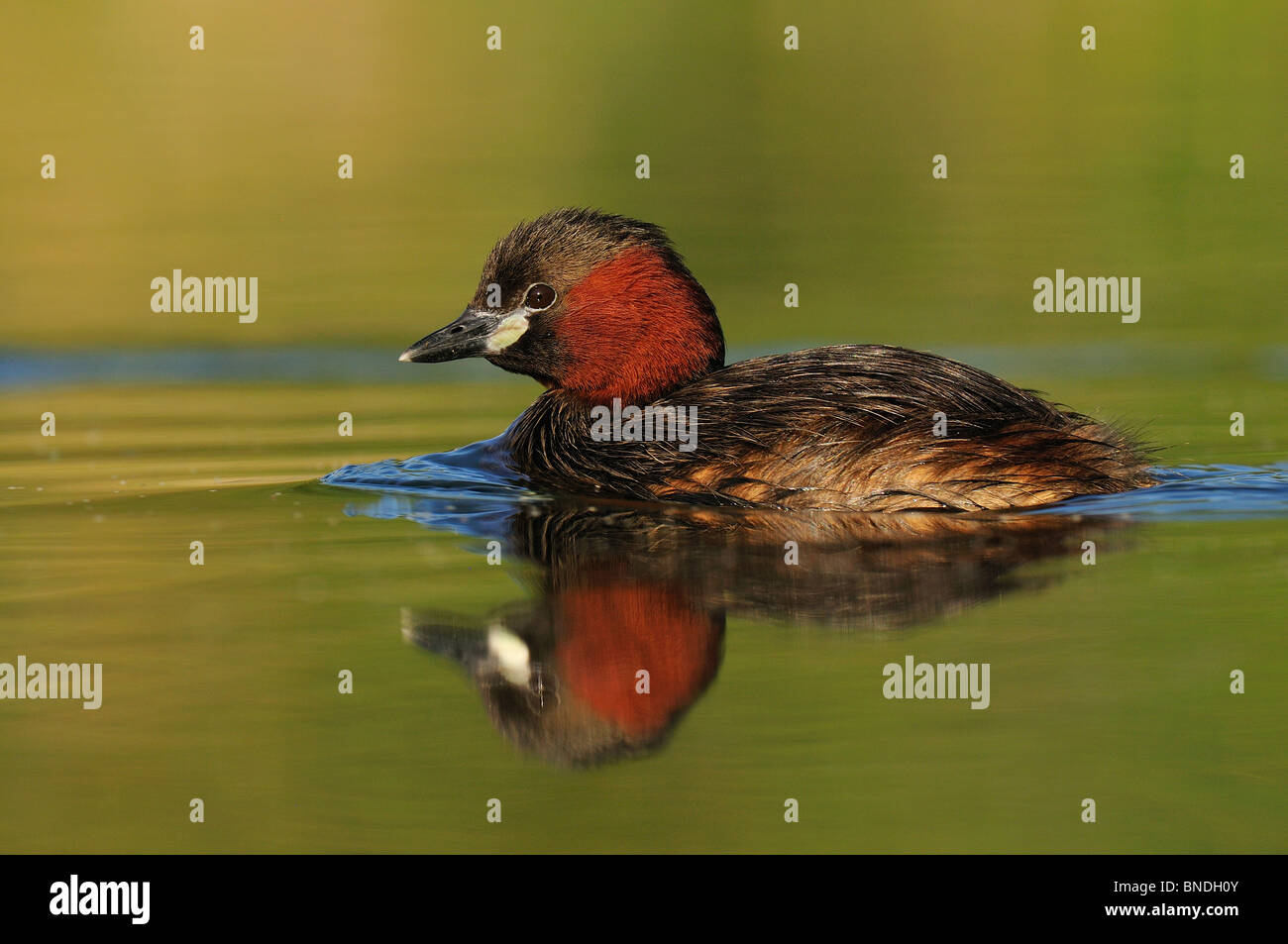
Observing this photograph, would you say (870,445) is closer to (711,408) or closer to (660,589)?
(711,408)

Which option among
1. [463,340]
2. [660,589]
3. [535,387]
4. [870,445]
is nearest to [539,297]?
[463,340]

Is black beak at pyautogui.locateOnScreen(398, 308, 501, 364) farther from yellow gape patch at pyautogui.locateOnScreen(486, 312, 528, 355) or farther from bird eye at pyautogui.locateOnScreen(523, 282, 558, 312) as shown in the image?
bird eye at pyautogui.locateOnScreen(523, 282, 558, 312)

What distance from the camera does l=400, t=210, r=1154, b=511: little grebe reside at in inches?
298

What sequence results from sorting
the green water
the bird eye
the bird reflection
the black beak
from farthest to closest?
the black beak → the bird eye → the bird reflection → the green water

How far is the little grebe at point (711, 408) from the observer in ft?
24.8

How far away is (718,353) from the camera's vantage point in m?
8.51

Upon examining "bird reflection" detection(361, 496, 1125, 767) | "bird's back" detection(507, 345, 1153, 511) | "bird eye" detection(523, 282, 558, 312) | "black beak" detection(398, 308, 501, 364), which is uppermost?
"bird eye" detection(523, 282, 558, 312)

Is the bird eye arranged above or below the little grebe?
above

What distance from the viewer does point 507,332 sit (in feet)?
28.3

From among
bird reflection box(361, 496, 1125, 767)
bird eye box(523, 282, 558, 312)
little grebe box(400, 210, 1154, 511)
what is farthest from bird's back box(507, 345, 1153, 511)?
bird eye box(523, 282, 558, 312)

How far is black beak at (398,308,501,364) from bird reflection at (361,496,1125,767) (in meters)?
0.82

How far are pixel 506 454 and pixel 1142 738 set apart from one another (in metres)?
4.25

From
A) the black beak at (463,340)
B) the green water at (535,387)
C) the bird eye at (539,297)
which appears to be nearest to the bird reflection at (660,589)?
the green water at (535,387)

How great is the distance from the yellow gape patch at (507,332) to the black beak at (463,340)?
24 millimetres
